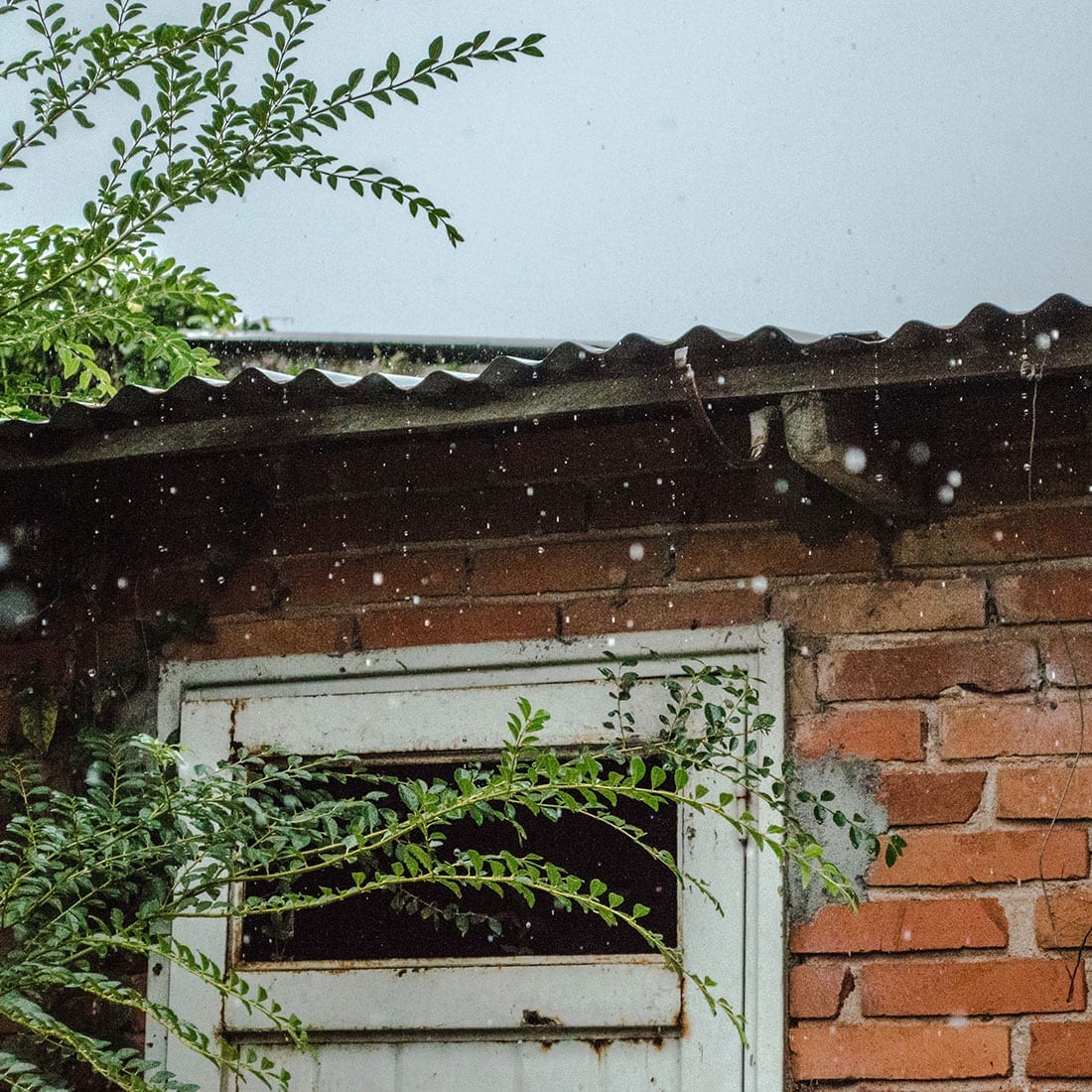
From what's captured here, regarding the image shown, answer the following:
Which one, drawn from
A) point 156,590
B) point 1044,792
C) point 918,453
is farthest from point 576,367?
point 156,590

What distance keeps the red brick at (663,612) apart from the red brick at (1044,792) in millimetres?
540

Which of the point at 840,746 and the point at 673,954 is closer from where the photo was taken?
the point at 673,954

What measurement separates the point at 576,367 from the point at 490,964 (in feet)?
3.68

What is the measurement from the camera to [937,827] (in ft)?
8.35

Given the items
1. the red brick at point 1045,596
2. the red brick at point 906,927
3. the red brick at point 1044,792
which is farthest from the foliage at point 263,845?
the red brick at point 1045,596

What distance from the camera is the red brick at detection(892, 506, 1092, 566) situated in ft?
8.59

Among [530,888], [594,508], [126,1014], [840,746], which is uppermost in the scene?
[594,508]

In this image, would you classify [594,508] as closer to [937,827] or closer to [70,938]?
[937,827]

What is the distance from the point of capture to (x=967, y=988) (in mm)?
2465

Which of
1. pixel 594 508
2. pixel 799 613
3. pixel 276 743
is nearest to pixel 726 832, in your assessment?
pixel 799 613

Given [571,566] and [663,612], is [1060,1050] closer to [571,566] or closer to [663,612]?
[663,612]

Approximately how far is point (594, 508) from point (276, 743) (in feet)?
2.64

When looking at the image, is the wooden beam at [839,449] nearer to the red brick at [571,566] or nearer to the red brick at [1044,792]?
the red brick at [571,566]

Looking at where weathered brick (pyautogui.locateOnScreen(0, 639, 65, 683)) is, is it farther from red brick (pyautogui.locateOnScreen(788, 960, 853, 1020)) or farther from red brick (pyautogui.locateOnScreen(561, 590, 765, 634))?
red brick (pyautogui.locateOnScreen(788, 960, 853, 1020))
